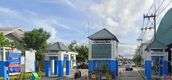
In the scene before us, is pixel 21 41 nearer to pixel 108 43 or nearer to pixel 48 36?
pixel 48 36

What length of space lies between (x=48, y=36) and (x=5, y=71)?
99.6 feet

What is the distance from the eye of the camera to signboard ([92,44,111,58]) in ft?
143

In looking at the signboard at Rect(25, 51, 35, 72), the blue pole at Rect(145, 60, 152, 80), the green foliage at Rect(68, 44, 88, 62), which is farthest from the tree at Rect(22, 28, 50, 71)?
the green foliage at Rect(68, 44, 88, 62)

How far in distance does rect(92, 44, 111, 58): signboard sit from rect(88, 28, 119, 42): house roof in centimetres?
121

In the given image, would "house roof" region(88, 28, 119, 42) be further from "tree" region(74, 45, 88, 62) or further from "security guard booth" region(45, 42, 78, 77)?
"tree" region(74, 45, 88, 62)

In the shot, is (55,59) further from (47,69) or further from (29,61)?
(29,61)

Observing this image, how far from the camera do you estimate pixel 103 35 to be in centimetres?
4500

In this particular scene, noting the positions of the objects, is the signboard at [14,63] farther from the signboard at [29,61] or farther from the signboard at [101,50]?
the signboard at [101,50]

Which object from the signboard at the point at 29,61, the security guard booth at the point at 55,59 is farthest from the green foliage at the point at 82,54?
the signboard at the point at 29,61

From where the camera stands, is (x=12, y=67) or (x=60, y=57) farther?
(x=60, y=57)

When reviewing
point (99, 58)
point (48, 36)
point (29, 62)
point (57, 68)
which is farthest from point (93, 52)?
point (48, 36)

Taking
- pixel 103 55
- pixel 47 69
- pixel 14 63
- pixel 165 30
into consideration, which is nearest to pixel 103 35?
pixel 103 55

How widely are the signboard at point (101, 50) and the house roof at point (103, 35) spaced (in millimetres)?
1212

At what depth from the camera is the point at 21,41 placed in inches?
2514
